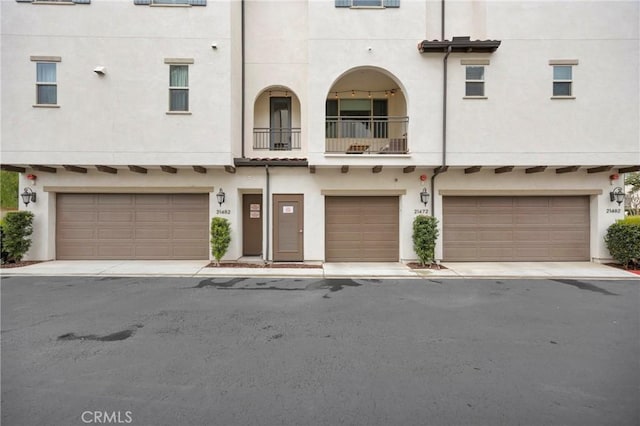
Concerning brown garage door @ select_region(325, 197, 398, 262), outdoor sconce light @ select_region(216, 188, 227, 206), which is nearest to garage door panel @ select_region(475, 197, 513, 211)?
brown garage door @ select_region(325, 197, 398, 262)

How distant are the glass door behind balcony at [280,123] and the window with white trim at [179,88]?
3210 millimetres

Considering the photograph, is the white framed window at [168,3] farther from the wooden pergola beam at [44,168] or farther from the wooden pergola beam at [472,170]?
the wooden pergola beam at [472,170]

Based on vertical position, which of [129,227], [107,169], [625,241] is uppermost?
[107,169]

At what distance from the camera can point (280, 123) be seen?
1171cm

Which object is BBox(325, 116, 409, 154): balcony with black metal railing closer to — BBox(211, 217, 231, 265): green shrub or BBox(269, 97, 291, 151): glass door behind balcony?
BBox(269, 97, 291, 151): glass door behind balcony

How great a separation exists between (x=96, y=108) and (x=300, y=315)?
9.66 m

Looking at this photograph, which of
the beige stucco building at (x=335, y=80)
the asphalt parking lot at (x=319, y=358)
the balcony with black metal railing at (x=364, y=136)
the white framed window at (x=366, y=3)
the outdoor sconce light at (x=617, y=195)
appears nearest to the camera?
the asphalt parking lot at (x=319, y=358)

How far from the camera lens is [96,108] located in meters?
9.44

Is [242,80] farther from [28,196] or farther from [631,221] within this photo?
[631,221]

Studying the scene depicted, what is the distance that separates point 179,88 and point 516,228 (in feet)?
42.2

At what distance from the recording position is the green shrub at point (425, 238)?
9.54 metres

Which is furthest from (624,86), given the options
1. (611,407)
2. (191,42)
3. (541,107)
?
(191,42)

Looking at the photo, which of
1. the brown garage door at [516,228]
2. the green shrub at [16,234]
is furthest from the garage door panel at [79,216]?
the brown garage door at [516,228]

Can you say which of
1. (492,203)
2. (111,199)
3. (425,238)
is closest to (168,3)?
(111,199)
